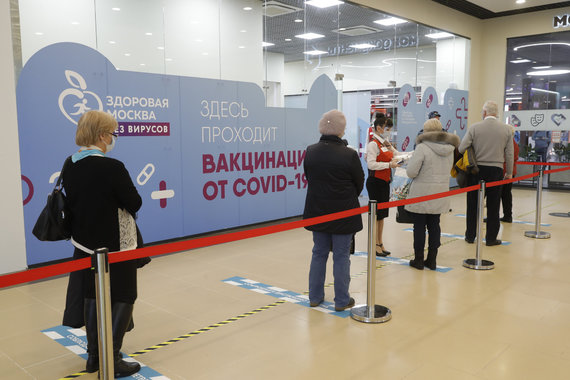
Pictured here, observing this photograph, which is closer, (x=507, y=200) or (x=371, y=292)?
(x=371, y=292)

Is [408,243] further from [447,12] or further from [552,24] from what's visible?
[552,24]

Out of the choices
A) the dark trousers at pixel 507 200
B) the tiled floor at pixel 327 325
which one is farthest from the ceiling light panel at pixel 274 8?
the dark trousers at pixel 507 200

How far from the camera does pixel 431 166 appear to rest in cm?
453

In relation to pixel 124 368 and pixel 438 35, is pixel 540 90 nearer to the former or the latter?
pixel 438 35

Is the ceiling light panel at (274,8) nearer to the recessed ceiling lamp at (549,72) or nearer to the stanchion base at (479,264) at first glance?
the stanchion base at (479,264)

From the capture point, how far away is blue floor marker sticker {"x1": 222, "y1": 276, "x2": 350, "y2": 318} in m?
3.67

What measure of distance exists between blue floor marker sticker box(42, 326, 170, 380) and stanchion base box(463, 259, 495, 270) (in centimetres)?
326

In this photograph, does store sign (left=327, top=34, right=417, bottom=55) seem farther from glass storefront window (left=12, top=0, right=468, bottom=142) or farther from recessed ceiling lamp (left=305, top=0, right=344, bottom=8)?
recessed ceiling lamp (left=305, top=0, right=344, bottom=8)

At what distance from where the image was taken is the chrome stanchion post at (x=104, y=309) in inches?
82.7

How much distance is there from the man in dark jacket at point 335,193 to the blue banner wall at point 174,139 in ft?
8.18

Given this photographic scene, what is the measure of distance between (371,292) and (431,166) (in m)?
1.60

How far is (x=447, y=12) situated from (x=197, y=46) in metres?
6.67

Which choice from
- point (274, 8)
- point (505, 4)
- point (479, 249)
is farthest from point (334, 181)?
point (505, 4)

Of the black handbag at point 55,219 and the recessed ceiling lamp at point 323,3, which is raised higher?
the recessed ceiling lamp at point 323,3
